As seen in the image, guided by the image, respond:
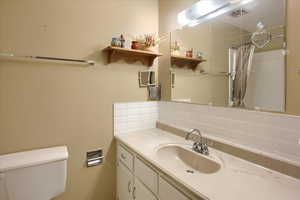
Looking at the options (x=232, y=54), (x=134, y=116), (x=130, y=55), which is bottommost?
(x=134, y=116)

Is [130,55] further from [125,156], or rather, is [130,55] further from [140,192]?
[140,192]

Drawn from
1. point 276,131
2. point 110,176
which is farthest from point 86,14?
point 276,131

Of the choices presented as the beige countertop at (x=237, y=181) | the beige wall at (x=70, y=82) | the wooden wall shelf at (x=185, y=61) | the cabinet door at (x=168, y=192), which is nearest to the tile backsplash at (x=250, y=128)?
the beige countertop at (x=237, y=181)

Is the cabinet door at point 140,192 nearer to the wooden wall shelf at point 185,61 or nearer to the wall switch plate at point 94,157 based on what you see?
the wall switch plate at point 94,157

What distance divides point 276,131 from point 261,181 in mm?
325

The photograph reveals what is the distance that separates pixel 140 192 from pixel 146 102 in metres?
0.91

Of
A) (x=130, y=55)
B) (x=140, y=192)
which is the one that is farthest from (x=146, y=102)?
(x=140, y=192)

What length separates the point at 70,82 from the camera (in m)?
1.38

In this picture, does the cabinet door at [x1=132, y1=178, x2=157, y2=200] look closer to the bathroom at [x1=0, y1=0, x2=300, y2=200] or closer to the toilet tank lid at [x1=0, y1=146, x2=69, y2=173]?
the bathroom at [x1=0, y1=0, x2=300, y2=200]

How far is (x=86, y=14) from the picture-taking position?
1.42 m

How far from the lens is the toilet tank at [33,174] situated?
3.40 feet

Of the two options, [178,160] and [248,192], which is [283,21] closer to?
[248,192]

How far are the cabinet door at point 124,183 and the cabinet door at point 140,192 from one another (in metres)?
0.07

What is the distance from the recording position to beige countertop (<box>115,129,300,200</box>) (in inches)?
27.5
